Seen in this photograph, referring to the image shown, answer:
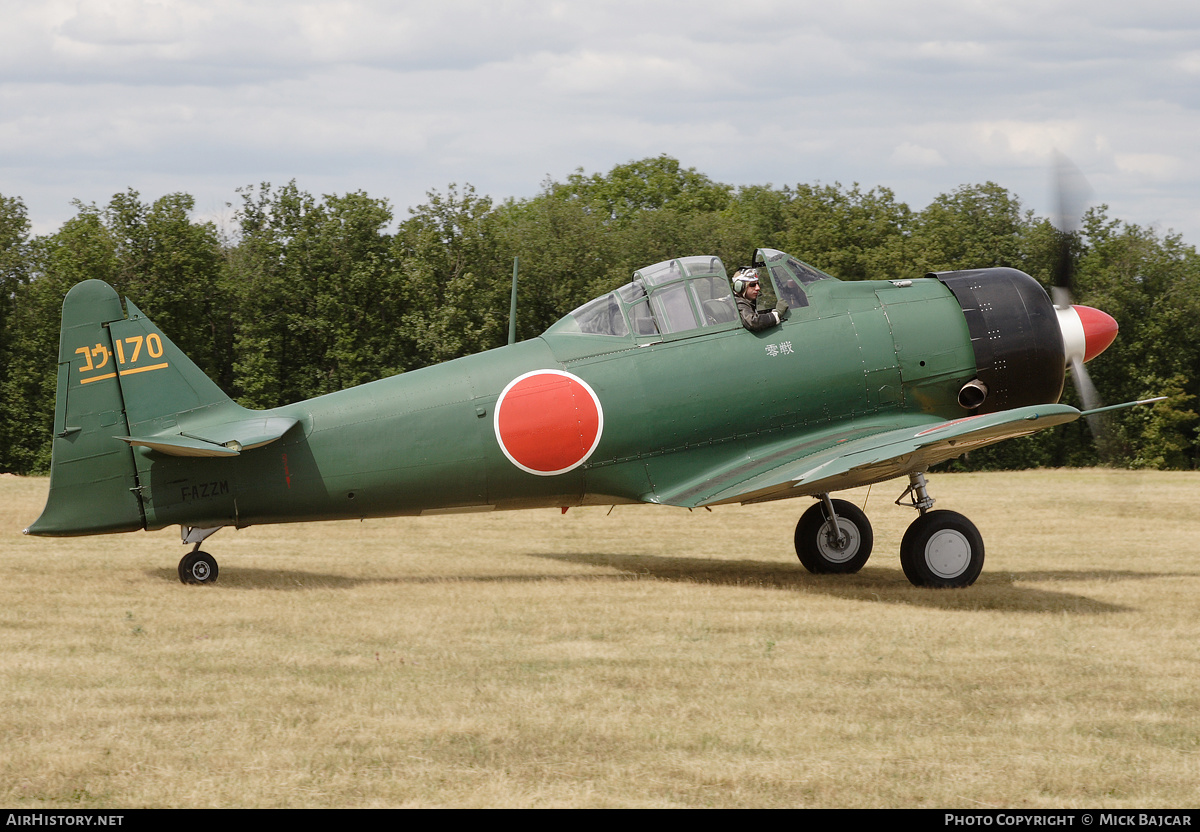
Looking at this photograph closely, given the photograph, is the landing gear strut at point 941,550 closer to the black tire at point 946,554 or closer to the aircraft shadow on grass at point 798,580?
the black tire at point 946,554

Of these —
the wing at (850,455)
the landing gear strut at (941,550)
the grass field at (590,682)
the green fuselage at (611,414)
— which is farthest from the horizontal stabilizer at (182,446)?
the landing gear strut at (941,550)

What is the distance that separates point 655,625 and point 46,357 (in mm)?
40313

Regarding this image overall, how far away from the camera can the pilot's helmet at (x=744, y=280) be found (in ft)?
33.2

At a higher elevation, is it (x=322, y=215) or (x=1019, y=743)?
(x=322, y=215)

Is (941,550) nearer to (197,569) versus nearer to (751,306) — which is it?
(751,306)

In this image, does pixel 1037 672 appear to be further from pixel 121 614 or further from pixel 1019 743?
pixel 121 614

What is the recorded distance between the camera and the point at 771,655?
721 centimetres

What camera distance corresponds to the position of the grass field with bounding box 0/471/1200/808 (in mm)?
4738

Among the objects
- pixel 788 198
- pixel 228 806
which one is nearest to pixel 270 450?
pixel 228 806

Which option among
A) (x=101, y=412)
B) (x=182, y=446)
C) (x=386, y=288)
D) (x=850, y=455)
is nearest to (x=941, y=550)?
(x=850, y=455)

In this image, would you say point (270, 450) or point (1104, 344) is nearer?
point (270, 450)

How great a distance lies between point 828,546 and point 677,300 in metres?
2.92

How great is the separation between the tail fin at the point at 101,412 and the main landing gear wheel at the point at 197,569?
0.58m

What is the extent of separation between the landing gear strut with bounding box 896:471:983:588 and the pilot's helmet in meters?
2.18
